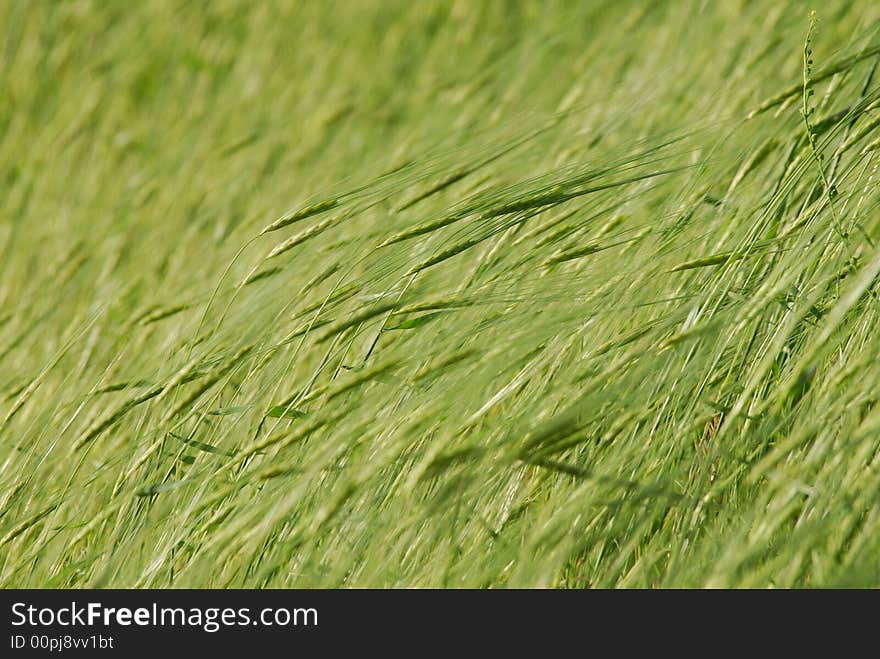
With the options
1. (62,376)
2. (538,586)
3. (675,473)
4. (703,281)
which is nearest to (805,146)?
(703,281)

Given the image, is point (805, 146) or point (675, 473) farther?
point (805, 146)

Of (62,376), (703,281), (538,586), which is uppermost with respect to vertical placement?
(703,281)

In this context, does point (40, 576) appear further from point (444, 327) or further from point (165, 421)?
point (444, 327)

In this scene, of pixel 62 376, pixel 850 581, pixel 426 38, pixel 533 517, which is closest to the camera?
pixel 850 581

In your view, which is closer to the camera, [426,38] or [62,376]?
[62,376]

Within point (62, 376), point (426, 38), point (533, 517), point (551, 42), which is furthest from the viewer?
point (426, 38)

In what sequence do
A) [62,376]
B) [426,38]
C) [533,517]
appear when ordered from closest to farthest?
[533,517] → [62,376] → [426,38]

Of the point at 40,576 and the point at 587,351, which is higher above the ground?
the point at 587,351

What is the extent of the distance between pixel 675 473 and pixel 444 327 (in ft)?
0.76

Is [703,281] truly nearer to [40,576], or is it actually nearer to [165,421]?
[165,421]

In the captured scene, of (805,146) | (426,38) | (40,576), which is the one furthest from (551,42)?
(40,576)

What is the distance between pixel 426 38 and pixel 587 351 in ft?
4.05

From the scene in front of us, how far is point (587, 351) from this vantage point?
2.55ft
